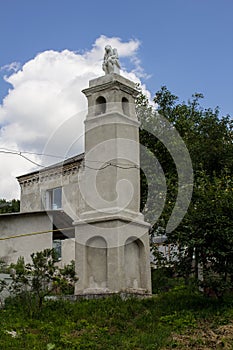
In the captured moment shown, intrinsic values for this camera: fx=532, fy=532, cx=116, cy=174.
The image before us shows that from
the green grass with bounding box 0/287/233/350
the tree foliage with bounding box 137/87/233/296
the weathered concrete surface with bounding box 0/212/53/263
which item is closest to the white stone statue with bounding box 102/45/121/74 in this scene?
the tree foliage with bounding box 137/87/233/296

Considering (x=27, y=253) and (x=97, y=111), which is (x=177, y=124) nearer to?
(x=97, y=111)

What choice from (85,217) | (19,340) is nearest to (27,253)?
(85,217)

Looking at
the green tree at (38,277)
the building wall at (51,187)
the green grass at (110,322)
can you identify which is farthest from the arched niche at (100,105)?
the building wall at (51,187)

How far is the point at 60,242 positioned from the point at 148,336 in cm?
1652

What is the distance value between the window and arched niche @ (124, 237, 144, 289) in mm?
12706

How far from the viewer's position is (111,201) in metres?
15.7

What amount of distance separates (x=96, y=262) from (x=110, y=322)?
141 inches

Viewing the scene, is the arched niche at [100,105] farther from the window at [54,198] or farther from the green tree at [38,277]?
the window at [54,198]

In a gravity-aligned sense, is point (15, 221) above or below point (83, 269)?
above

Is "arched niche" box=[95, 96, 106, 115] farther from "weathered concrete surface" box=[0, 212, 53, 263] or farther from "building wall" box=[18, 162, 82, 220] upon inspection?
"building wall" box=[18, 162, 82, 220]

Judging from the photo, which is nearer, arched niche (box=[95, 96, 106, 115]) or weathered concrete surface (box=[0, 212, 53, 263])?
arched niche (box=[95, 96, 106, 115])

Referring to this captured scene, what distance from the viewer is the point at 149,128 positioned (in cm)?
2234

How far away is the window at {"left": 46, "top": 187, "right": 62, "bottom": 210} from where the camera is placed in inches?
1128

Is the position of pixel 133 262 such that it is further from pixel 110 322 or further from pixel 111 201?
pixel 110 322
